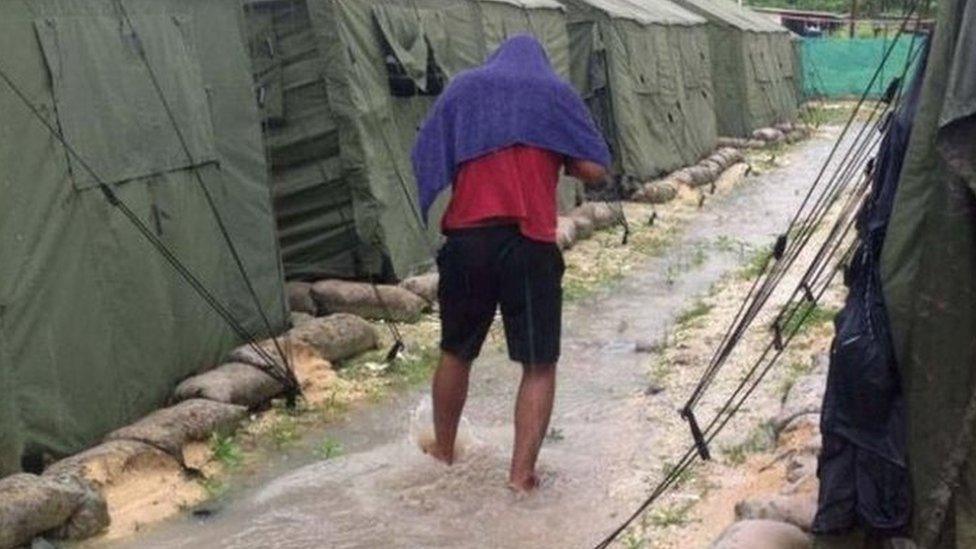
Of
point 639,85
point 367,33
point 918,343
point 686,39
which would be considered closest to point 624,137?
point 639,85

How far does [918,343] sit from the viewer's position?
3.88 metres

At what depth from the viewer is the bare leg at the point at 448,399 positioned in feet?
18.6

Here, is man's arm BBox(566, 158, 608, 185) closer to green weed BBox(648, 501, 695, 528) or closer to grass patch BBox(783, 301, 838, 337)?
green weed BBox(648, 501, 695, 528)

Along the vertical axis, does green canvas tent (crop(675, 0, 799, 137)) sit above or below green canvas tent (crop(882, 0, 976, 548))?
below

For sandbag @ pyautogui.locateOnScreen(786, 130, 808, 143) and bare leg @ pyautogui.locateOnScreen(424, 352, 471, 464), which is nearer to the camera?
bare leg @ pyautogui.locateOnScreen(424, 352, 471, 464)

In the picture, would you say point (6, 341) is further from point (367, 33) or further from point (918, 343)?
point (367, 33)

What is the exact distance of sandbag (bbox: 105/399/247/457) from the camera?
6.23 m

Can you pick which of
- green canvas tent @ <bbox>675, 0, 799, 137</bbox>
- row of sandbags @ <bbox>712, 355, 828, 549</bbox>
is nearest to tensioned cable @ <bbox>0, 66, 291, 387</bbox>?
row of sandbags @ <bbox>712, 355, 828, 549</bbox>

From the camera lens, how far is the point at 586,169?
5.56 m

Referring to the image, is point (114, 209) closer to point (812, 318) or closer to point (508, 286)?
point (508, 286)

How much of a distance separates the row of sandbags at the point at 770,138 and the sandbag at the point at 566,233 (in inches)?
439

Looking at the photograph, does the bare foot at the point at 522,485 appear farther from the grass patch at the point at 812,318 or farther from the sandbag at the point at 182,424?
the grass patch at the point at 812,318

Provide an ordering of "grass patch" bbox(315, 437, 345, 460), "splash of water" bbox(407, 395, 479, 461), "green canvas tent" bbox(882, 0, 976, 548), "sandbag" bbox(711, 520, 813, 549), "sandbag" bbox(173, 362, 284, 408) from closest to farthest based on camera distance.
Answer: "green canvas tent" bbox(882, 0, 976, 548) < "sandbag" bbox(711, 520, 813, 549) < "splash of water" bbox(407, 395, 479, 461) < "grass patch" bbox(315, 437, 345, 460) < "sandbag" bbox(173, 362, 284, 408)

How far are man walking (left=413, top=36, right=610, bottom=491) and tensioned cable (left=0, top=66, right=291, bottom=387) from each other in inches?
71.5
